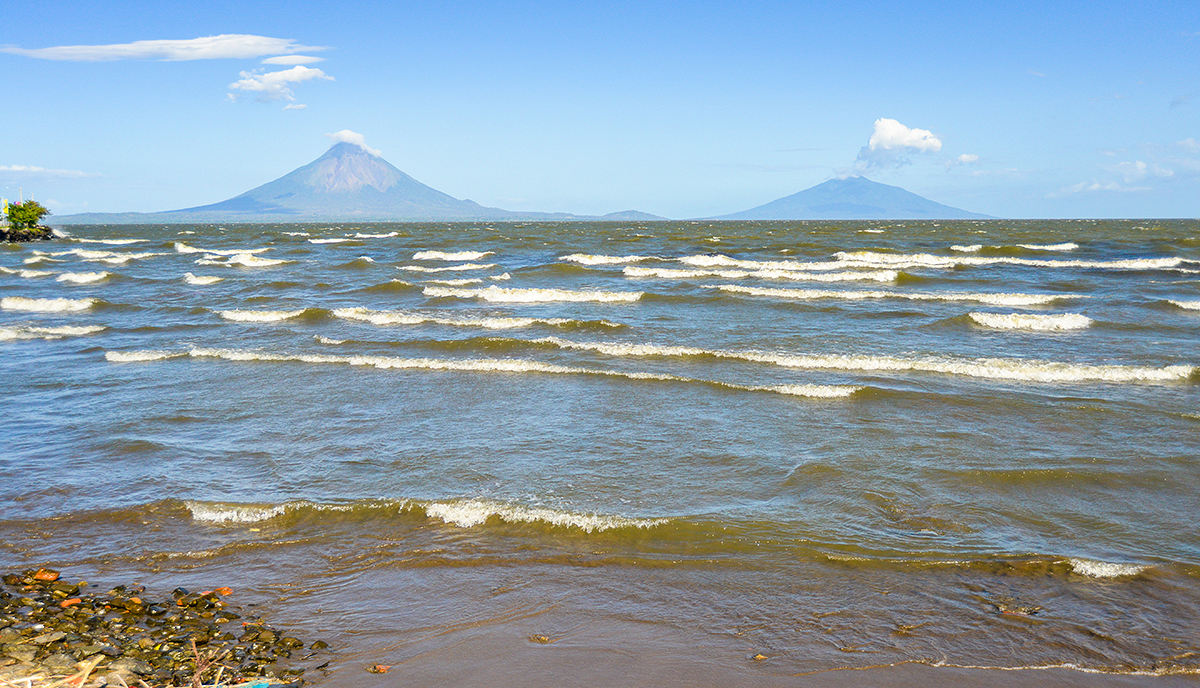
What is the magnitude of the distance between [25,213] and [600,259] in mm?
→ 46832

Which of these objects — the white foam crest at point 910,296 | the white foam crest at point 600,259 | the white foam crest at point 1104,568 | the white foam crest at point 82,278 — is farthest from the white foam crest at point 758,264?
the white foam crest at point 1104,568

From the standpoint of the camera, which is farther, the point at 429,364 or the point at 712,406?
the point at 429,364

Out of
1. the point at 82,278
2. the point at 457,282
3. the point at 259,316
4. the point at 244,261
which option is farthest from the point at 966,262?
the point at 82,278

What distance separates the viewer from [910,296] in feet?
73.0

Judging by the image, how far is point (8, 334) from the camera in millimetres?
17438

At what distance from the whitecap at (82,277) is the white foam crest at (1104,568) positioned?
34.1 m

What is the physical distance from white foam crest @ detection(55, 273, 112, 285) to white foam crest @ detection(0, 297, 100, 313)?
6.17 m

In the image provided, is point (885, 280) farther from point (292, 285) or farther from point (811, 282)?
point (292, 285)

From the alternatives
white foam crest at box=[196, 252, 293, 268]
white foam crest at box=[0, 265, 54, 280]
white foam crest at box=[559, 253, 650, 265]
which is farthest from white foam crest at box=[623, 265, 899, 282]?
white foam crest at box=[0, 265, 54, 280]

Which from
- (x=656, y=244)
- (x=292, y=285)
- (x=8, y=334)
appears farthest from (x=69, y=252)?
(x=656, y=244)

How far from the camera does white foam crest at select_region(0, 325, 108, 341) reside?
17250 mm

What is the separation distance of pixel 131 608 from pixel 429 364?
904 centimetres

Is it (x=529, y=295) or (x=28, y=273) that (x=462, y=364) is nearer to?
(x=529, y=295)

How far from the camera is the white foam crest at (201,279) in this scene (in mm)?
28906
